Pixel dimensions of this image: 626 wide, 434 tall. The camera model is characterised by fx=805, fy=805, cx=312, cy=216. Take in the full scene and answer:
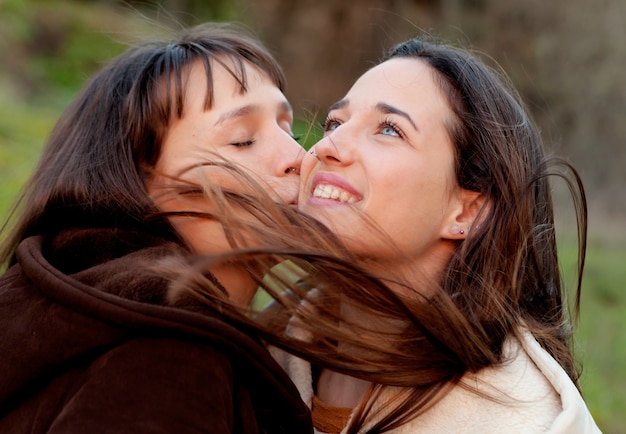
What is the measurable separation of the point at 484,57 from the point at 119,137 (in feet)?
29.5

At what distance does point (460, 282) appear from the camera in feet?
8.68

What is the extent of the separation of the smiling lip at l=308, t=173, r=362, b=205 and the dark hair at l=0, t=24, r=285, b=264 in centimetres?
45

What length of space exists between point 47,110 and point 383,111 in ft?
27.6

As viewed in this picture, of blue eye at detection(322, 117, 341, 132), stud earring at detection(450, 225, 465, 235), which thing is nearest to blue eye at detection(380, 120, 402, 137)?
blue eye at detection(322, 117, 341, 132)

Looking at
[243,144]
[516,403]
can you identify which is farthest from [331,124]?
[516,403]

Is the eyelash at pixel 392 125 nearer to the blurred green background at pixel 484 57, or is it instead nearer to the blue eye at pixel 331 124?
the blue eye at pixel 331 124

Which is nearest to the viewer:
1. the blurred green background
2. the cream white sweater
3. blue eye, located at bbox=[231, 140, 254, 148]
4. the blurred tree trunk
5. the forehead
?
the cream white sweater

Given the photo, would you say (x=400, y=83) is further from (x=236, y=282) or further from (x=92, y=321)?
(x=92, y=321)

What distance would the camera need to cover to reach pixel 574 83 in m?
10.7

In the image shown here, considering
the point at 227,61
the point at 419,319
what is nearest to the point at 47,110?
the point at 227,61

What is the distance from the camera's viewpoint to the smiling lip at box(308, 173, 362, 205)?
2.57m

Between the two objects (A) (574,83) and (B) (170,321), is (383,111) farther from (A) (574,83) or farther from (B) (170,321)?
(A) (574,83)

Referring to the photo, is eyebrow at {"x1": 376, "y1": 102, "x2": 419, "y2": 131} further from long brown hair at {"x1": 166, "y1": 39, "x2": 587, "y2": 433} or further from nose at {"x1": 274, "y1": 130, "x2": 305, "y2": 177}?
nose at {"x1": 274, "y1": 130, "x2": 305, "y2": 177}

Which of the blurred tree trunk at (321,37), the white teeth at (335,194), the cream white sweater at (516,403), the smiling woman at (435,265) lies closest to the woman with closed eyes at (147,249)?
the white teeth at (335,194)
